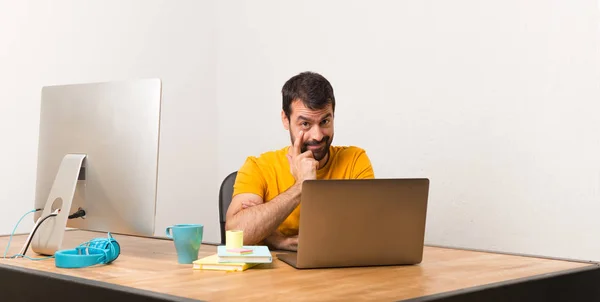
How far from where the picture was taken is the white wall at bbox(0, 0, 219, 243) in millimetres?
3078

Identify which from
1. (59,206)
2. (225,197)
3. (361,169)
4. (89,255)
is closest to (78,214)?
(59,206)

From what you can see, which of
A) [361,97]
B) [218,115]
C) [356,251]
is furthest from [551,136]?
[218,115]

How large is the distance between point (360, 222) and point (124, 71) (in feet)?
7.34

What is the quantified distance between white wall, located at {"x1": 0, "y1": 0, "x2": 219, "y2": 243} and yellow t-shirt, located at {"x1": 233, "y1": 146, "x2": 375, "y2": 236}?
1261mm

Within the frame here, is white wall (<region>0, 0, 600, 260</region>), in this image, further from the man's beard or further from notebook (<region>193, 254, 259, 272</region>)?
notebook (<region>193, 254, 259, 272</region>)

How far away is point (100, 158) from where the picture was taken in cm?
197

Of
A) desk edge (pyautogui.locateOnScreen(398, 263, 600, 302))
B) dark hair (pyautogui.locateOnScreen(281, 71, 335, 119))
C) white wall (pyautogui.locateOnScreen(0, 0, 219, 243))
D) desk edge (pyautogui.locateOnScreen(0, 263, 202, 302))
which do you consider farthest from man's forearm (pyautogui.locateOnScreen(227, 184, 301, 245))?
white wall (pyautogui.locateOnScreen(0, 0, 219, 243))

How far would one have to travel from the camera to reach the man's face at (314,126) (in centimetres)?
236

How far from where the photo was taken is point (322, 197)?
5.31 feet

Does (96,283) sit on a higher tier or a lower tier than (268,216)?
lower

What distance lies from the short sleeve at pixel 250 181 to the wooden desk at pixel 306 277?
0.45 metres

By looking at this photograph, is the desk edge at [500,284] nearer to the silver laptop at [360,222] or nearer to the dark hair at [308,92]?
the silver laptop at [360,222]

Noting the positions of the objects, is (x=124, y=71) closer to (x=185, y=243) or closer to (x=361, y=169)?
(x=361, y=169)

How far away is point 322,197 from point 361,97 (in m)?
1.73
